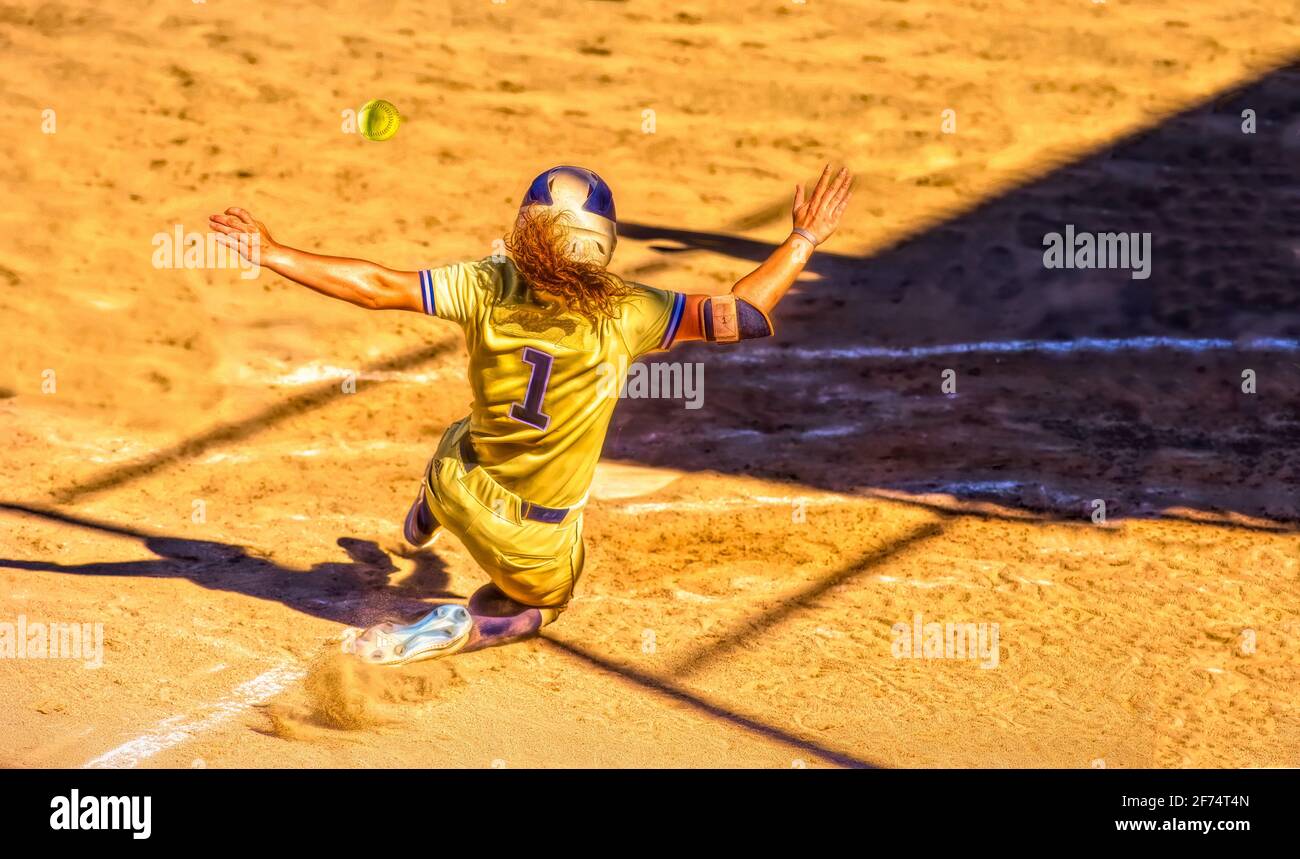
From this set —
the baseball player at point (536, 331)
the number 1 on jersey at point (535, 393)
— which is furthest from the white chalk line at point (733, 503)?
the number 1 on jersey at point (535, 393)

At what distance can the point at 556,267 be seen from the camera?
4.62m

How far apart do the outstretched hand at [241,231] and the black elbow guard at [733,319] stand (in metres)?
1.30

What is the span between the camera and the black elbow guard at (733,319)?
15.4 ft

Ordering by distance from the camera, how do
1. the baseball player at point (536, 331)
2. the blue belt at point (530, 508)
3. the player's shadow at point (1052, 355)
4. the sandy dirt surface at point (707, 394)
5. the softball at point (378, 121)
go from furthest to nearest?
the softball at point (378, 121) → the player's shadow at point (1052, 355) → the sandy dirt surface at point (707, 394) → the blue belt at point (530, 508) → the baseball player at point (536, 331)

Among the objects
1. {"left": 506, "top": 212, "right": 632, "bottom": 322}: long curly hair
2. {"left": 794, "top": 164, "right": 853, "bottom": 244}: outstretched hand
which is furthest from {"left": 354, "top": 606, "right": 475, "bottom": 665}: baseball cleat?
{"left": 794, "top": 164, "right": 853, "bottom": 244}: outstretched hand

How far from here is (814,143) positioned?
1036 cm

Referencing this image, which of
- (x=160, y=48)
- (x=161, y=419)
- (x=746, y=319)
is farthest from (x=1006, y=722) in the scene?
(x=160, y=48)

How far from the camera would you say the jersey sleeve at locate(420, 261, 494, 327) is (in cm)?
471

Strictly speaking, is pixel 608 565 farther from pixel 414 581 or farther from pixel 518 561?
pixel 518 561

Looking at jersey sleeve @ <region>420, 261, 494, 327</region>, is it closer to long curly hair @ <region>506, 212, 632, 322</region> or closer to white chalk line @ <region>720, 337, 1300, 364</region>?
long curly hair @ <region>506, 212, 632, 322</region>

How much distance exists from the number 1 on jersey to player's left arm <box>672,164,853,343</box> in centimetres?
42

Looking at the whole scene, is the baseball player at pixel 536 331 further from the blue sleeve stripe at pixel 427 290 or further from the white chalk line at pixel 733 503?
the white chalk line at pixel 733 503

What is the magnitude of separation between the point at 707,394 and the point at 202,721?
148 inches

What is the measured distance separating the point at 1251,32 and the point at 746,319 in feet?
27.2
